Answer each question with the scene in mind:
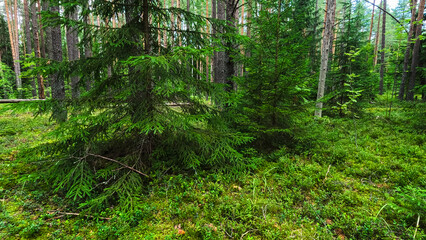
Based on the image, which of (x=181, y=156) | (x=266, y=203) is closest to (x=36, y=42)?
(x=181, y=156)

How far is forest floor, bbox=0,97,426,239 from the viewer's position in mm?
2500

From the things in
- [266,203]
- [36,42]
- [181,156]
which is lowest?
[266,203]

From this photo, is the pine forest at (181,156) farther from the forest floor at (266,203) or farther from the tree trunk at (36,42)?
the tree trunk at (36,42)

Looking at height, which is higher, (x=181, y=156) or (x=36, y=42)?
(x=36, y=42)

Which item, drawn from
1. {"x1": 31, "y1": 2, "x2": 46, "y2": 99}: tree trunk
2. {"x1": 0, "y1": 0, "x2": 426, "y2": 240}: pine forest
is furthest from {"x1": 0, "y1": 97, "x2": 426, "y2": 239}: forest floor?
{"x1": 31, "y1": 2, "x2": 46, "y2": 99}: tree trunk

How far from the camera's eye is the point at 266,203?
121 inches

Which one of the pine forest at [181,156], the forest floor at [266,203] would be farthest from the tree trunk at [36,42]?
the forest floor at [266,203]

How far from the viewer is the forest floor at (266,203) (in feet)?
8.20

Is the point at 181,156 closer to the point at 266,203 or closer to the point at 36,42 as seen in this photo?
the point at 266,203

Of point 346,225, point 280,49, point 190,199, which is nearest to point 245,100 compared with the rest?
point 280,49

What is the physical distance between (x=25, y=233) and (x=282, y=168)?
456 centimetres

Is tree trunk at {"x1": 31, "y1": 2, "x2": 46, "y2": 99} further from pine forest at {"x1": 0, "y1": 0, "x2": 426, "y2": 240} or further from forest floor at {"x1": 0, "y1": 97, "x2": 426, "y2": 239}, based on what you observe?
forest floor at {"x1": 0, "y1": 97, "x2": 426, "y2": 239}

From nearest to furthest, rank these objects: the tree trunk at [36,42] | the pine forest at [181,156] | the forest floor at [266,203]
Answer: the forest floor at [266,203] < the pine forest at [181,156] < the tree trunk at [36,42]

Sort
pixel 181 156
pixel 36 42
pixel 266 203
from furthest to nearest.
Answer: pixel 36 42 → pixel 181 156 → pixel 266 203
